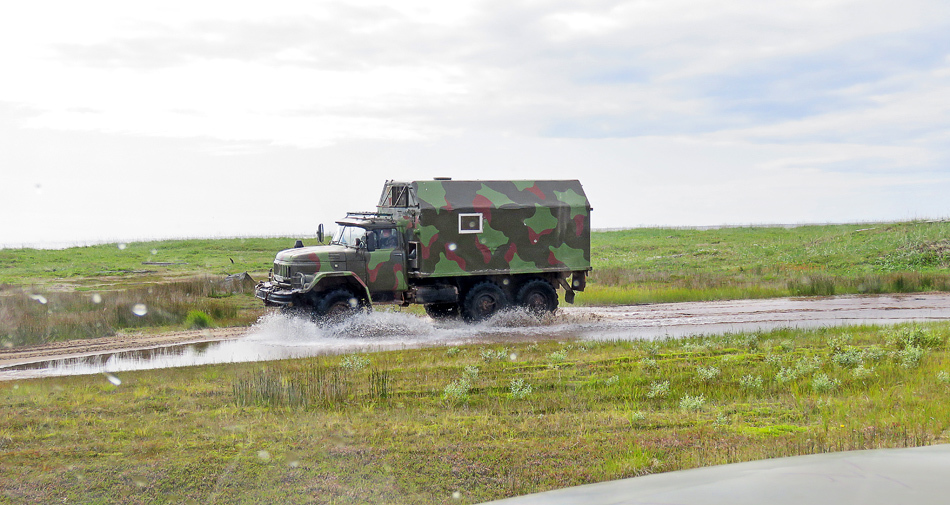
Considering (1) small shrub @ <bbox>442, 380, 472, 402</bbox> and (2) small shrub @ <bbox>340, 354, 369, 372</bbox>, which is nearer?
(1) small shrub @ <bbox>442, 380, 472, 402</bbox>

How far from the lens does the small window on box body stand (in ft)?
68.4

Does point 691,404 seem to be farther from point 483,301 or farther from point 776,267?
point 776,267

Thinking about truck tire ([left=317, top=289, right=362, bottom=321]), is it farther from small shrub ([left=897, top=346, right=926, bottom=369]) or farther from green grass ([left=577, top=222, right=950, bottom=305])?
small shrub ([left=897, top=346, right=926, bottom=369])

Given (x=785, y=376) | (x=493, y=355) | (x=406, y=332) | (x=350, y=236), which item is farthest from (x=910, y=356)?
(x=350, y=236)

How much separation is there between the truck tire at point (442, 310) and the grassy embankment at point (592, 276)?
5144mm

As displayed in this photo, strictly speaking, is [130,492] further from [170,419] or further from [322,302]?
[322,302]

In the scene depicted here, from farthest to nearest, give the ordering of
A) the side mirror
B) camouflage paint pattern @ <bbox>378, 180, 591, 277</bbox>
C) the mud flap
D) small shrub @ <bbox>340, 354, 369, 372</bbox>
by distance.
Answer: the mud flap → camouflage paint pattern @ <bbox>378, 180, 591, 277</bbox> → the side mirror → small shrub @ <bbox>340, 354, 369, 372</bbox>

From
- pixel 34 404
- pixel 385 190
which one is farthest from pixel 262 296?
pixel 34 404

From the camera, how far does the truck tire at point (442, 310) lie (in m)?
22.5

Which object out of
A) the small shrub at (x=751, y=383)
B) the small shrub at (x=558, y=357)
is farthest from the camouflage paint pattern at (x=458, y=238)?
the small shrub at (x=751, y=383)

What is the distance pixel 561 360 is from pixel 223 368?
5970mm

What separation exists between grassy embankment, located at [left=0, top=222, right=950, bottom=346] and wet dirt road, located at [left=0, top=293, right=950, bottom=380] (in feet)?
7.16

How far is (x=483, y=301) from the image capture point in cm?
2153

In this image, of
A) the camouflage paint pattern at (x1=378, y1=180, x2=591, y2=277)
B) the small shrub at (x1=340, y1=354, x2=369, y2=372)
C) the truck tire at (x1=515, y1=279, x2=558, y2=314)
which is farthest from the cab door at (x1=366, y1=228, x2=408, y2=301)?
the small shrub at (x1=340, y1=354, x2=369, y2=372)
